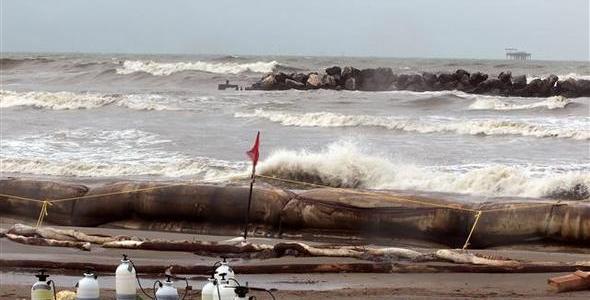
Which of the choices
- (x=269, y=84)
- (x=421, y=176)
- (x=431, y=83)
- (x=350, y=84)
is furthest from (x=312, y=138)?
(x=431, y=83)

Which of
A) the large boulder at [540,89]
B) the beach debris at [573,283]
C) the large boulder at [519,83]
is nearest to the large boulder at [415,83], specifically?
the large boulder at [519,83]

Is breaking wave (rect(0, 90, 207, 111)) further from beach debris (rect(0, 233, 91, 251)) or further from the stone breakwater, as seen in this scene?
beach debris (rect(0, 233, 91, 251))

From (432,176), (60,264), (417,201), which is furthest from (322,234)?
(432,176)

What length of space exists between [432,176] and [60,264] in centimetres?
753

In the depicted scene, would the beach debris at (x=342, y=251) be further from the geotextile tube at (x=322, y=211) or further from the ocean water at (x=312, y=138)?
the ocean water at (x=312, y=138)

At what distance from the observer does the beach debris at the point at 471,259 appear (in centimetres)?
729

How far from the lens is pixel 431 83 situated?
39.9m

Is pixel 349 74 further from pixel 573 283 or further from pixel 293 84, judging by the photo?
pixel 573 283

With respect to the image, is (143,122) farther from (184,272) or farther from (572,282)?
(572,282)

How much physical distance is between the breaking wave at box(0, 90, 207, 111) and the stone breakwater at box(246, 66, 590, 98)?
8.63m

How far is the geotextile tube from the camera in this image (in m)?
8.59

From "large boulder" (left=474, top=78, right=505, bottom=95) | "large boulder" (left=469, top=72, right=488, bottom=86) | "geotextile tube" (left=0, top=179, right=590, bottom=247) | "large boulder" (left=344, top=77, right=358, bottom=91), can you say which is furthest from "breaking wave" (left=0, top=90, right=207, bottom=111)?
"geotextile tube" (left=0, top=179, right=590, bottom=247)

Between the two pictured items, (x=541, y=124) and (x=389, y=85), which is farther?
(x=389, y=85)

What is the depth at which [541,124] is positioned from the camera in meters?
22.3
